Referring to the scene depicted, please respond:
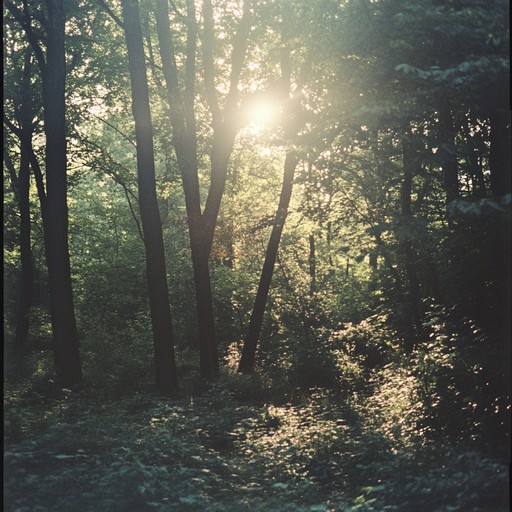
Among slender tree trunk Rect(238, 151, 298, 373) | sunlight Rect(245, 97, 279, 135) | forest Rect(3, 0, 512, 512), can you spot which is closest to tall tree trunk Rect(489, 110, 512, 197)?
forest Rect(3, 0, 512, 512)

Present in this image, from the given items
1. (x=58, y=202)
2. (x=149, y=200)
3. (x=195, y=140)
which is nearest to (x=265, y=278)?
(x=195, y=140)

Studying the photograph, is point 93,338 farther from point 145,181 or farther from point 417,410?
point 417,410

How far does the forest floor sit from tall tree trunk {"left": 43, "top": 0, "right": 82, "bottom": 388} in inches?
76.0

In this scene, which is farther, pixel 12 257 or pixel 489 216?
pixel 12 257

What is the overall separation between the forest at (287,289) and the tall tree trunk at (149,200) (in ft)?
0.17

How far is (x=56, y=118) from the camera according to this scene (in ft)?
46.0

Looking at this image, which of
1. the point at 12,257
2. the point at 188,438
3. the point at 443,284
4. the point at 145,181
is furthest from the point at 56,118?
the point at 12,257

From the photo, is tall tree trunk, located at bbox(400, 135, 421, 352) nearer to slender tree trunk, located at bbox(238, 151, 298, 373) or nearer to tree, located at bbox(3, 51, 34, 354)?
slender tree trunk, located at bbox(238, 151, 298, 373)

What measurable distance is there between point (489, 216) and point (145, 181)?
8026 mm

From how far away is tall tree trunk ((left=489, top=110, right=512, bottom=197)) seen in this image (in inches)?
384

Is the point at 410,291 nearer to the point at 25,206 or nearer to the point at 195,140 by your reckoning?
the point at 195,140

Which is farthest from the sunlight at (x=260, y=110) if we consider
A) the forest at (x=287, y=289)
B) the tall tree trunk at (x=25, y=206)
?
the tall tree trunk at (x=25, y=206)

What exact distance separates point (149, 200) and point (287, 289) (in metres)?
8.68

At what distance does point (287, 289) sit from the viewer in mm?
21750
